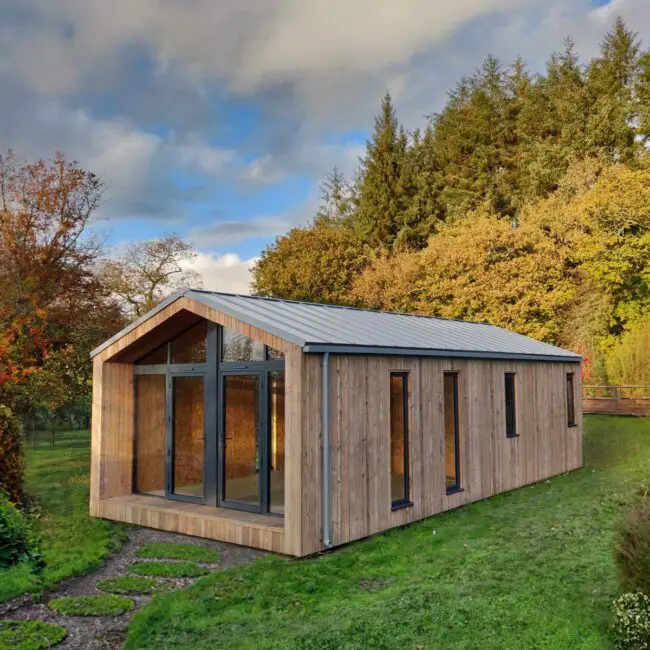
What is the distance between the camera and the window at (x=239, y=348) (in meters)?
8.65

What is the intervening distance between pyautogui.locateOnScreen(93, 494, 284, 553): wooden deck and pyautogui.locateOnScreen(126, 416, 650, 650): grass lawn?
0.51 m

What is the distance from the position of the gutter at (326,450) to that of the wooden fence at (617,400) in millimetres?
15749

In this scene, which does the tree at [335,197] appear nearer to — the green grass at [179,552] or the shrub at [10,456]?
the shrub at [10,456]

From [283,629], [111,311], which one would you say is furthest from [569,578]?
[111,311]

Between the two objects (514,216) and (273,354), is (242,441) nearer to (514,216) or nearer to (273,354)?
(273,354)

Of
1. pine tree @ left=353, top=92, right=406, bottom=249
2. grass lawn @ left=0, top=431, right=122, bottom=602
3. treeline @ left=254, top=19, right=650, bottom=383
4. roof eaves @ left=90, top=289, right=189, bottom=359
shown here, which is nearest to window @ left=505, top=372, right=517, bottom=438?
roof eaves @ left=90, top=289, right=189, bottom=359

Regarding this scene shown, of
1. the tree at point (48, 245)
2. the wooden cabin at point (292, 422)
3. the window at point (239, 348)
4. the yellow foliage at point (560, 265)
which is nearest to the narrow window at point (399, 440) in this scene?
the wooden cabin at point (292, 422)

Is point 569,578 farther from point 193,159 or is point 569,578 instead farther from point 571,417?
point 193,159

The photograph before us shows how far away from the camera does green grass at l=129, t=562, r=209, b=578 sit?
22.2 ft

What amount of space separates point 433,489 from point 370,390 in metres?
2.20

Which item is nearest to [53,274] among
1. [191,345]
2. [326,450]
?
[191,345]

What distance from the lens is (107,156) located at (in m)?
21.2

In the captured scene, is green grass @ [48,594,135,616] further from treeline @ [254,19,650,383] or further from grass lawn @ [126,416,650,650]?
treeline @ [254,19,650,383]

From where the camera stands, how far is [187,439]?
9539 mm
